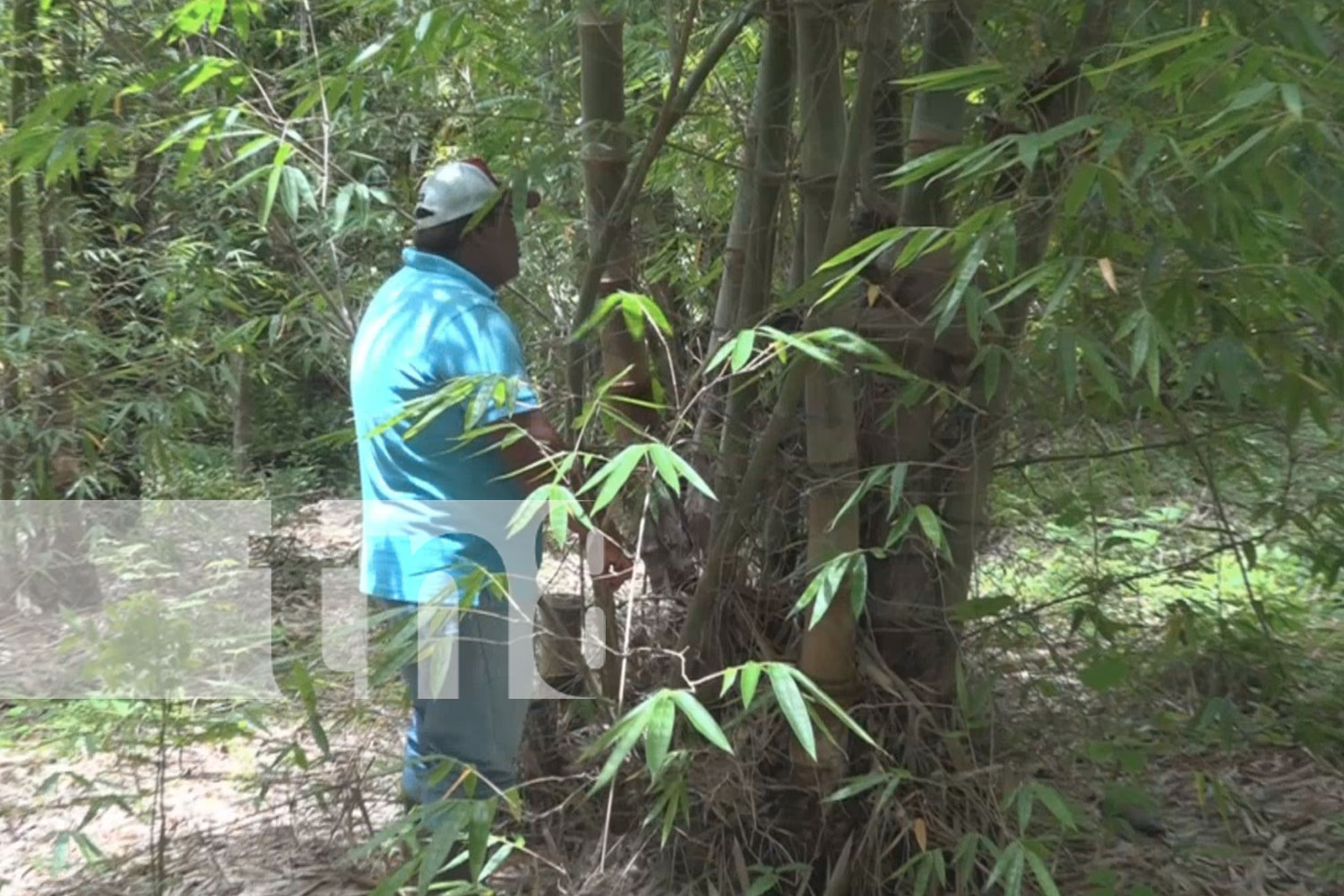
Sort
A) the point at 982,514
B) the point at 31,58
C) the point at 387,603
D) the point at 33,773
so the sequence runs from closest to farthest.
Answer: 1. the point at 982,514
2. the point at 387,603
3. the point at 33,773
4. the point at 31,58

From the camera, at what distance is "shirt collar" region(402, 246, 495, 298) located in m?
1.95

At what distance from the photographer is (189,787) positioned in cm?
255

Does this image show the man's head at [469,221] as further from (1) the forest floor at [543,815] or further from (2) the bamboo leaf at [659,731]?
(2) the bamboo leaf at [659,731]

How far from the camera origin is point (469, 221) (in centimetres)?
192

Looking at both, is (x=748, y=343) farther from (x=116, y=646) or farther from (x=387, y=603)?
(x=116, y=646)

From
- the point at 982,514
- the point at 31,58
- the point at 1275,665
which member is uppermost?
the point at 31,58

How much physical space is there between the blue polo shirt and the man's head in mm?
27

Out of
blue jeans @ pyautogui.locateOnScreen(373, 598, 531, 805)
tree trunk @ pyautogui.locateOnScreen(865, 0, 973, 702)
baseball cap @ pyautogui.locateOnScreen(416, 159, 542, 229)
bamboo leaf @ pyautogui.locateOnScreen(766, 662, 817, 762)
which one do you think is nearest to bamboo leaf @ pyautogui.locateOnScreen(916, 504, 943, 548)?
tree trunk @ pyautogui.locateOnScreen(865, 0, 973, 702)

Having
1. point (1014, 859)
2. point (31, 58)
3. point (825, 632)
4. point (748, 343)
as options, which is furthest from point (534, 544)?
point (31, 58)

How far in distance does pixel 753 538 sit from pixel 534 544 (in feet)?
1.15

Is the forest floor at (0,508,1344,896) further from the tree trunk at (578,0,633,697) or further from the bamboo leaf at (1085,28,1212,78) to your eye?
the bamboo leaf at (1085,28,1212,78)

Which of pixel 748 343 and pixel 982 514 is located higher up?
pixel 748 343

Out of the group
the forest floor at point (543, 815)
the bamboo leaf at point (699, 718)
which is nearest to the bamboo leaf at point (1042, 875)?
the forest floor at point (543, 815)

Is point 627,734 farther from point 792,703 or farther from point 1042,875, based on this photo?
point 1042,875
